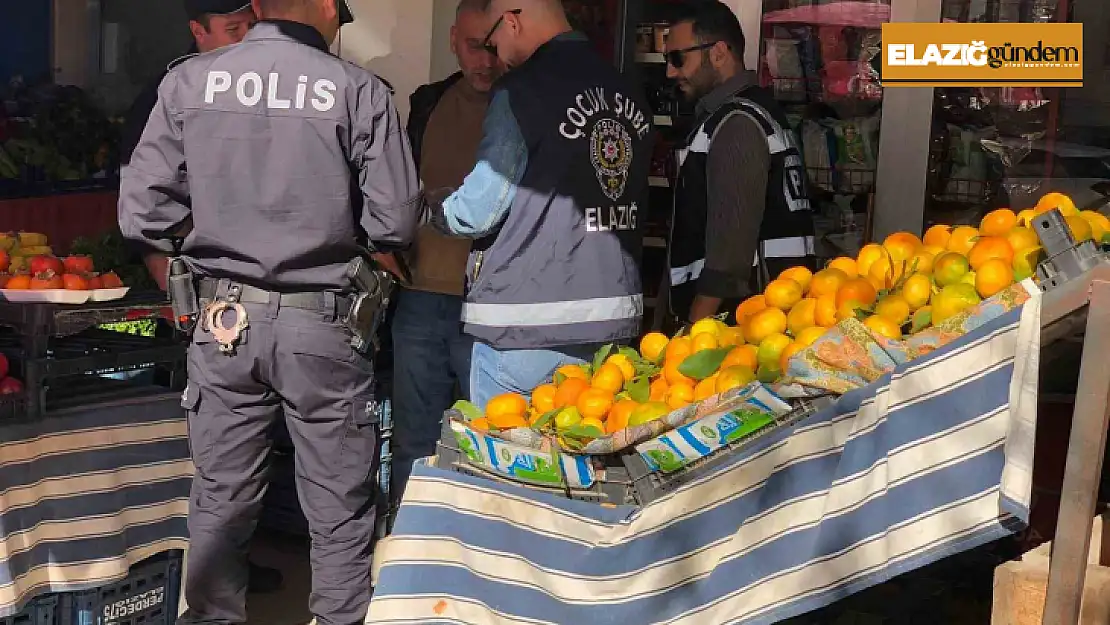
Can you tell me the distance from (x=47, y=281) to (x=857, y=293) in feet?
8.52

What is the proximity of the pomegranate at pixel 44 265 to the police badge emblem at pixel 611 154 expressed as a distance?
180 cm

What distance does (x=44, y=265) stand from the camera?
4469 mm

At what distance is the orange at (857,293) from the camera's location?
10.6 feet

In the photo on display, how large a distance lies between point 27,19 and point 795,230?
4.04m

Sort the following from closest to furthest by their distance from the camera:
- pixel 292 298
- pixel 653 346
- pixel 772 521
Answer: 1. pixel 772 521
2. pixel 653 346
3. pixel 292 298

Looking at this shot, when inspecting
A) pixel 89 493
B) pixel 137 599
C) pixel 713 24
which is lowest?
pixel 137 599

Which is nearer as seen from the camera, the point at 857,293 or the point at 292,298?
the point at 857,293

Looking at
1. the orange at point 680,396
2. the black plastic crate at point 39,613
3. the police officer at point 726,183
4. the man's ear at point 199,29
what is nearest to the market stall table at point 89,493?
the black plastic crate at point 39,613

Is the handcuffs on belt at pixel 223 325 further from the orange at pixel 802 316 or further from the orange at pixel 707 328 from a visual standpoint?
the orange at pixel 802 316

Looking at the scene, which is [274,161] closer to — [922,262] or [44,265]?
[44,265]

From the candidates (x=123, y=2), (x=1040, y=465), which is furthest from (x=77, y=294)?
(x=123, y=2)

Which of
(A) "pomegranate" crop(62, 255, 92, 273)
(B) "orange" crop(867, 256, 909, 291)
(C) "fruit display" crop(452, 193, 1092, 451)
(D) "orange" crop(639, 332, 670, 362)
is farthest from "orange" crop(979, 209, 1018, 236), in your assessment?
(A) "pomegranate" crop(62, 255, 92, 273)

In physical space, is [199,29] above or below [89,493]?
above

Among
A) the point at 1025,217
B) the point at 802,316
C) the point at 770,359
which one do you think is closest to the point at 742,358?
the point at 770,359
